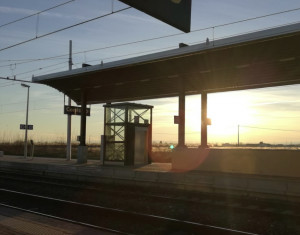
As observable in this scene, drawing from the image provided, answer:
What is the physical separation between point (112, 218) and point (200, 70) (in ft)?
31.0

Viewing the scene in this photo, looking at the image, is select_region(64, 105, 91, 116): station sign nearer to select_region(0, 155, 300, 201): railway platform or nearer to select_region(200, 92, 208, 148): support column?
select_region(0, 155, 300, 201): railway platform

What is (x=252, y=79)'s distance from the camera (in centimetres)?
1788

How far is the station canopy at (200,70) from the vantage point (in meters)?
13.5

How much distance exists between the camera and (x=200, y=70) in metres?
16.8

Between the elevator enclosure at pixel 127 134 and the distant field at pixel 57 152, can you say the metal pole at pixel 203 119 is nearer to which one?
the elevator enclosure at pixel 127 134

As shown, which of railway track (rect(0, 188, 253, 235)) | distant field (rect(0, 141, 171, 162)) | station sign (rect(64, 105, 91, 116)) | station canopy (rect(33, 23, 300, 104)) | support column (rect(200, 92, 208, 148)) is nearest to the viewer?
railway track (rect(0, 188, 253, 235))

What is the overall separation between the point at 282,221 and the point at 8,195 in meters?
8.92

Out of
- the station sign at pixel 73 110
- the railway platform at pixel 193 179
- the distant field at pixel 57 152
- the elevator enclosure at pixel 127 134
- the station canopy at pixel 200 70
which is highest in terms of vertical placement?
the station canopy at pixel 200 70

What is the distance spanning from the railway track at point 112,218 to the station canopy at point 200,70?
7305 millimetres

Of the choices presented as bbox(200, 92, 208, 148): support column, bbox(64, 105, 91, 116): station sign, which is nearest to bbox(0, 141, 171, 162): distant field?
bbox(64, 105, 91, 116): station sign

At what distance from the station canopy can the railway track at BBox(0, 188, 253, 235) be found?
7.30 m

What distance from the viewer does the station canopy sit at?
13.5 m

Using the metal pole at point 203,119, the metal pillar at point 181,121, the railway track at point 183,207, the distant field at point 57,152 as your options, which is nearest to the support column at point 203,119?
the metal pole at point 203,119

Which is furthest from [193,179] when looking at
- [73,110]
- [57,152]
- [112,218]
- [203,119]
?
[57,152]
